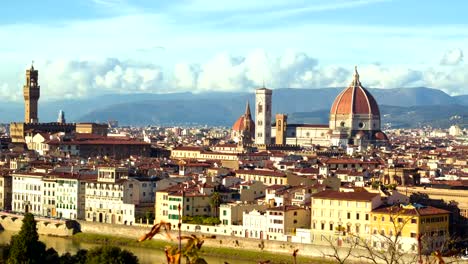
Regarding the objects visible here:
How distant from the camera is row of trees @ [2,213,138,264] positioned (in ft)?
103

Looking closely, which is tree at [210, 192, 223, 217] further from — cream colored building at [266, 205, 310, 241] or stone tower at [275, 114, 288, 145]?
stone tower at [275, 114, 288, 145]

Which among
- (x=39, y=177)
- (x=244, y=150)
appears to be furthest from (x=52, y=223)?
(x=244, y=150)

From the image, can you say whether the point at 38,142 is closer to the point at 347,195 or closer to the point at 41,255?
the point at 347,195

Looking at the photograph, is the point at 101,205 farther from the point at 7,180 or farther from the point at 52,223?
the point at 7,180

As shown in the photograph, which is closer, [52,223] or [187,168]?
[52,223]

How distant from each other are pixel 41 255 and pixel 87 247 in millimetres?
11417

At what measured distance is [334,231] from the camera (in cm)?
4016

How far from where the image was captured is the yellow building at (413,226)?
120 feet

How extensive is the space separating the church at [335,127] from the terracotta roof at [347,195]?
6683 centimetres

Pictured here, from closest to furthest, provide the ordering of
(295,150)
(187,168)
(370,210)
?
1. (370,210)
2. (187,168)
3. (295,150)

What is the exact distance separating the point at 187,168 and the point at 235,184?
16571 mm

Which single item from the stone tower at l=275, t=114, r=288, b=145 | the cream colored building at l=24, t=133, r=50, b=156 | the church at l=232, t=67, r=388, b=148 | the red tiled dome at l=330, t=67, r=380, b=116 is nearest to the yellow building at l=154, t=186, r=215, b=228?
the cream colored building at l=24, t=133, r=50, b=156

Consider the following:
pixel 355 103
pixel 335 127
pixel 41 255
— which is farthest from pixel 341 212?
pixel 335 127

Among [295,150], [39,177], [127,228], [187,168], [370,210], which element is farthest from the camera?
[295,150]
